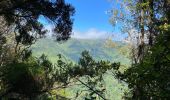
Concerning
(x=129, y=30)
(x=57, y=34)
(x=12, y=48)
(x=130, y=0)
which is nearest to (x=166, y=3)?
(x=130, y=0)

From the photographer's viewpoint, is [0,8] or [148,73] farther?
[0,8]

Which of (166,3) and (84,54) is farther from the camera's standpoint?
(166,3)

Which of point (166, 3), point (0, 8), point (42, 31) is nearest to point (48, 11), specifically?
point (0, 8)

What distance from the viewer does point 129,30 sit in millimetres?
28297

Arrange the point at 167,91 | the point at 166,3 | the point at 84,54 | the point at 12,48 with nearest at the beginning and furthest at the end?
the point at 167,91, the point at 84,54, the point at 166,3, the point at 12,48

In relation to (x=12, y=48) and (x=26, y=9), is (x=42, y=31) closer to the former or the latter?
(x=26, y=9)

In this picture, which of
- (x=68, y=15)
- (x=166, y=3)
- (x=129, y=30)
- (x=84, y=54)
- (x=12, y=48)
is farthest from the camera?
(x=12, y=48)

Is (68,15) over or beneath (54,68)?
over

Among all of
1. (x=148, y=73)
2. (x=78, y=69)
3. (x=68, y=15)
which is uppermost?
(x=68, y=15)

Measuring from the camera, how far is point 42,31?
1722cm

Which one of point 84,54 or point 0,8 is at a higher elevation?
point 0,8

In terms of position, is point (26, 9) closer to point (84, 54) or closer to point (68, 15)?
point (68, 15)

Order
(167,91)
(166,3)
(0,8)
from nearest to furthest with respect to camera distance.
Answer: (167,91), (0,8), (166,3)

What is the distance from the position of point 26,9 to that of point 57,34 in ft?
7.21
